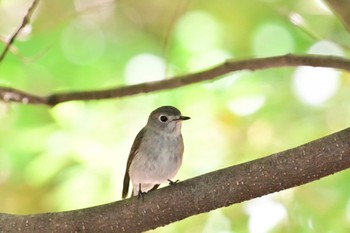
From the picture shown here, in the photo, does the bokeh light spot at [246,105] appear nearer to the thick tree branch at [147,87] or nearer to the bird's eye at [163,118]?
the bird's eye at [163,118]

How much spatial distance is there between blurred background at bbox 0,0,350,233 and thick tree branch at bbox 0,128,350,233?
0.88 m

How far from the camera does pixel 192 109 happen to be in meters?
3.39

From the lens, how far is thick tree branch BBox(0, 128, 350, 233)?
2014 millimetres

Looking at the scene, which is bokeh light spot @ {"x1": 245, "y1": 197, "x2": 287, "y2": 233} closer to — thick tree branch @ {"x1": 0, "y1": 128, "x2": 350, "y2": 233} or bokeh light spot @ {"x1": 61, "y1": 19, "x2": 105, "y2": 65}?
thick tree branch @ {"x1": 0, "y1": 128, "x2": 350, "y2": 233}

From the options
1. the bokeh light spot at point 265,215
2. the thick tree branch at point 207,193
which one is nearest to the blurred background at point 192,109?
the bokeh light spot at point 265,215

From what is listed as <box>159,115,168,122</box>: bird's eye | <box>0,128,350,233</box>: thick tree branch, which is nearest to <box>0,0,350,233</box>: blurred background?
<box>159,115,168,122</box>: bird's eye

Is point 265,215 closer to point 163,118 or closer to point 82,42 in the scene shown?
point 163,118

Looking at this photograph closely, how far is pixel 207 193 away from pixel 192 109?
133 cm

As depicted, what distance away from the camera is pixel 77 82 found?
11.9 feet

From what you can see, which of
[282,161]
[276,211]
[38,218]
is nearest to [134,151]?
[276,211]

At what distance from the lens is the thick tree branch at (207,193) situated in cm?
201

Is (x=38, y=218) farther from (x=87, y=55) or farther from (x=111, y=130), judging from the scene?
(x=87, y=55)

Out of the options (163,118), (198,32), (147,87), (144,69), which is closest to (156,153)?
(163,118)

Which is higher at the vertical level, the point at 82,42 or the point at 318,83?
the point at 318,83
